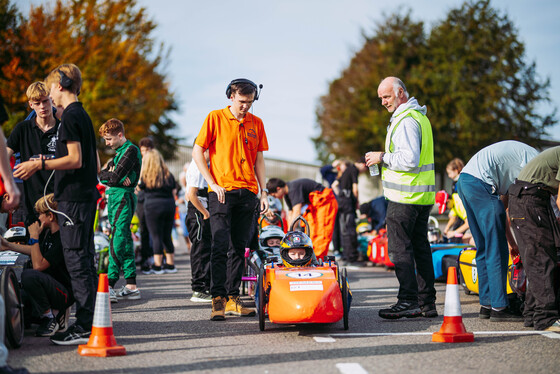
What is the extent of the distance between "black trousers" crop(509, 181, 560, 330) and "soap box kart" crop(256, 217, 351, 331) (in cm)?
162

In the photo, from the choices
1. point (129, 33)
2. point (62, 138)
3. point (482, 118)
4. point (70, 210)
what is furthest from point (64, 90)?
point (482, 118)

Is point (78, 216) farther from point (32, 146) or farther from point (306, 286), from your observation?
point (306, 286)

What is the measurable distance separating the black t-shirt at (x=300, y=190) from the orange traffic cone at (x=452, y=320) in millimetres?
4467

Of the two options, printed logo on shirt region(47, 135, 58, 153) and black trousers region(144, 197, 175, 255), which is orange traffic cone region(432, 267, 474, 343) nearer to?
printed logo on shirt region(47, 135, 58, 153)

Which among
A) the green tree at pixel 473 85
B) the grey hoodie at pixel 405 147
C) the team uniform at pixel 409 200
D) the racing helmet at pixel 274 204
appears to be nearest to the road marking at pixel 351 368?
the team uniform at pixel 409 200

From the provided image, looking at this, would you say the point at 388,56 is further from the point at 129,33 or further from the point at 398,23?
the point at 129,33

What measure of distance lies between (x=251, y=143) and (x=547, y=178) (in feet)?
9.27

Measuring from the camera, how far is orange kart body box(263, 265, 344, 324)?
19.0 ft

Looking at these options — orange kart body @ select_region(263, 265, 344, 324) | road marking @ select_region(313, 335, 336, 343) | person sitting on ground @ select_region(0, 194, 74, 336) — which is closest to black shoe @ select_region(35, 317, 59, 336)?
person sitting on ground @ select_region(0, 194, 74, 336)

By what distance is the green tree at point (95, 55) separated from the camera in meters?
23.3

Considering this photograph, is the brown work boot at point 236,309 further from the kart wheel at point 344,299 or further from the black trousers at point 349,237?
the black trousers at point 349,237

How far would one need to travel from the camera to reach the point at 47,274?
19.3ft

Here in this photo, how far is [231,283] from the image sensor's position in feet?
23.5

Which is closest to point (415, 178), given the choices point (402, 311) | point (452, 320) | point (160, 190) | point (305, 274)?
point (402, 311)
